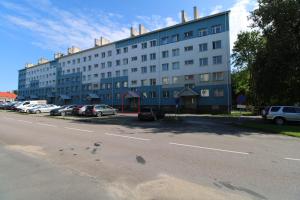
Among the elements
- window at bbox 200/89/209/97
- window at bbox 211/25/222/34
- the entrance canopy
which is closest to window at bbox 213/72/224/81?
window at bbox 200/89/209/97

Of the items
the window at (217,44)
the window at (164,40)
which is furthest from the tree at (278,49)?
the window at (164,40)

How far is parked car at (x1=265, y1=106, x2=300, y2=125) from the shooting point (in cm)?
2273

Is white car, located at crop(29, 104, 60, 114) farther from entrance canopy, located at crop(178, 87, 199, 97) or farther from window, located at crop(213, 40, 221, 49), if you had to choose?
window, located at crop(213, 40, 221, 49)

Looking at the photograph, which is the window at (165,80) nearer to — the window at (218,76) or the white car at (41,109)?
the window at (218,76)

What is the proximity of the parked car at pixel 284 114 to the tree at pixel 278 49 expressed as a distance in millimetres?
3156

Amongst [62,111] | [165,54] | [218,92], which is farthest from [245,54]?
[62,111]

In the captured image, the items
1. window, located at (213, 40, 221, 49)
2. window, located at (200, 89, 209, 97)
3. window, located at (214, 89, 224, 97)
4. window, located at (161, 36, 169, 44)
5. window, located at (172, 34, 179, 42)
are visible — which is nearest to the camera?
window, located at (214, 89, 224, 97)

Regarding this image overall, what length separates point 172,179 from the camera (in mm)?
6395

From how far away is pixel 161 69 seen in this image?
54.1m

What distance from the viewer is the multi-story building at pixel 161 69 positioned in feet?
152

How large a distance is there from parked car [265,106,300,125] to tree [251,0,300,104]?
316 cm

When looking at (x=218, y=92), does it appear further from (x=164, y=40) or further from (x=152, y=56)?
(x=152, y=56)

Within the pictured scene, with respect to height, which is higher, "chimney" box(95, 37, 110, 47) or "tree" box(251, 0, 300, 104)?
"chimney" box(95, 37, 110, 47)

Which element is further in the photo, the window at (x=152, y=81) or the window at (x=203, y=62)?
the window at (x=152, y=81)
